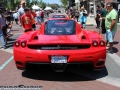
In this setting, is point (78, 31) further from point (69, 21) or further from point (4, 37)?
point (4, 37)

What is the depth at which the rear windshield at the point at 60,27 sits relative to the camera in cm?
535

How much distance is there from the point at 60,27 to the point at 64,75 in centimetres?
132

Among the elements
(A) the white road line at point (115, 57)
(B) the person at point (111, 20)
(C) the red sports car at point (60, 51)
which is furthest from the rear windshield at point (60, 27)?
(A) the white road line at point (115, 57)

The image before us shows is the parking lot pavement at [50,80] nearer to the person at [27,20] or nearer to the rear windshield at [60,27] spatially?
the rear windshield at [60,27]

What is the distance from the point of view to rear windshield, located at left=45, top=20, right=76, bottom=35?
5.35 meters

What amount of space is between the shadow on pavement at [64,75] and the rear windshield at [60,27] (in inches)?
37.2

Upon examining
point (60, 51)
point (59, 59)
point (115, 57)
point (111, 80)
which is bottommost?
point (115, 57)

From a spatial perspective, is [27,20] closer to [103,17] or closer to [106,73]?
[106,73]

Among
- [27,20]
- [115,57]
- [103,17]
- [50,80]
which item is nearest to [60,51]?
[50,80]

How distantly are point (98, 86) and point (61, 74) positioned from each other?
1.06 m

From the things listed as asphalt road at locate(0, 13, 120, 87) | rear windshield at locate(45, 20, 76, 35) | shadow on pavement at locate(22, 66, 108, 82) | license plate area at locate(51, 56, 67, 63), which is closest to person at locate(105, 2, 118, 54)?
asphalt road at locate(0, 13, 120, 87)

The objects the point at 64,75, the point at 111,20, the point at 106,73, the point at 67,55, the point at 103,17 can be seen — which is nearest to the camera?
the point at 67,55

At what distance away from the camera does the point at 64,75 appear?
4949 mm

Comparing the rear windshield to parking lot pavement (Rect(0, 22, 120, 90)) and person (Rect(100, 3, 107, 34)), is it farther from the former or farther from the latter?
person (Rect(100, 3, 107, 34))
